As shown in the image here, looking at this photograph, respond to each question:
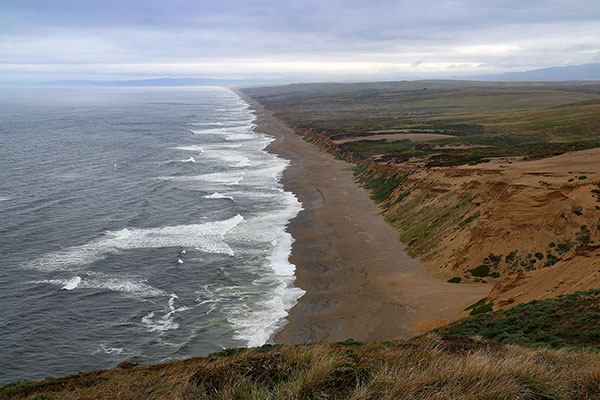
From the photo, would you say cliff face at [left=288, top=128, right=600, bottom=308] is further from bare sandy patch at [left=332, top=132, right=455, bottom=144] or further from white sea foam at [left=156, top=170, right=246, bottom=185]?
bare sandy patch at [left=332, top=132, right=455, bottom=144]

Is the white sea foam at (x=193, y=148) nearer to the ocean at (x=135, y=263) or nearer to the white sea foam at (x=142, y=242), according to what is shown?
the ocean at (x=135, y=263)

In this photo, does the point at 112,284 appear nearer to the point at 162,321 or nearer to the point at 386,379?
the point at 162,321

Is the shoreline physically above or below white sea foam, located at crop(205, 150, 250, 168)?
below

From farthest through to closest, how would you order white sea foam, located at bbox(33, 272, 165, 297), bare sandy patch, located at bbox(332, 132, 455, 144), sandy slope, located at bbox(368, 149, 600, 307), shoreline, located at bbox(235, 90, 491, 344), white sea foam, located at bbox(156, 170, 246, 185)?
1. bare sandy patch, located at bbox(332, 132, 455, 144)
2. white sea foam, located at bbox(156, 170, 246, 185)
3. white sea foam, located at bbox(33, 272, 165, 297)
4. shoreline, located at bbox(235, 90, 491, 344)
5. sandy slope, located at bbox(368, 149, 600, 307)

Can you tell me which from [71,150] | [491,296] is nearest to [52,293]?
[491,296]

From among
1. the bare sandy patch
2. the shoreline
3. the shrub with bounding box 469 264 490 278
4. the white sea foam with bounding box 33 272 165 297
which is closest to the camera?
the shoreline

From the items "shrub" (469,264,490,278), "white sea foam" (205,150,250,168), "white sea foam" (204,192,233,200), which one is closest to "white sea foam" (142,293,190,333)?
"shrub" (469,264,490,278)
